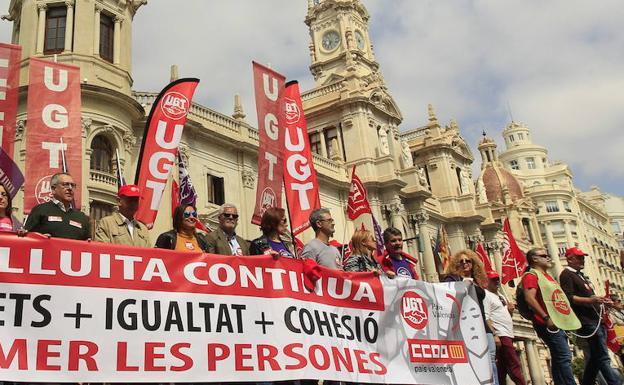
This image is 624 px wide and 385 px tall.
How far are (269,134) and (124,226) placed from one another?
5101mm

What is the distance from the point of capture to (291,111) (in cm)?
1248

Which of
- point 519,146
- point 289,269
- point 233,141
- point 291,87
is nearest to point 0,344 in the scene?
point 289,269

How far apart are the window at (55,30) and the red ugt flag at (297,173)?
11971 millimetres

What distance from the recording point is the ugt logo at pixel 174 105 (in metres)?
11.5

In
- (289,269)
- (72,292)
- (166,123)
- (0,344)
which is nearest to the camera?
(0,344)

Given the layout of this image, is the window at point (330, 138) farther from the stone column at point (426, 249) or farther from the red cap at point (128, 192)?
the red cap at point (128, 192)

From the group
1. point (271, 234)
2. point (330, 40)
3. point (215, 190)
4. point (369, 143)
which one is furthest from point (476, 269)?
point (330, 40)

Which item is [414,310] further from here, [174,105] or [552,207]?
[552,207]

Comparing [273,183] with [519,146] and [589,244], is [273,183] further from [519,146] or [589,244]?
[519,146]

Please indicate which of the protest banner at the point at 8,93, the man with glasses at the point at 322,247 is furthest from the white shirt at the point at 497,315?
the protest banner at the point at 8,93

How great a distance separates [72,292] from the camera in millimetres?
5578

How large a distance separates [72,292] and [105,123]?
15447 mm

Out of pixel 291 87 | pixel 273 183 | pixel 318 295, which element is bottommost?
pixel 318 295

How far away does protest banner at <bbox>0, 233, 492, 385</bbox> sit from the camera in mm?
5359
